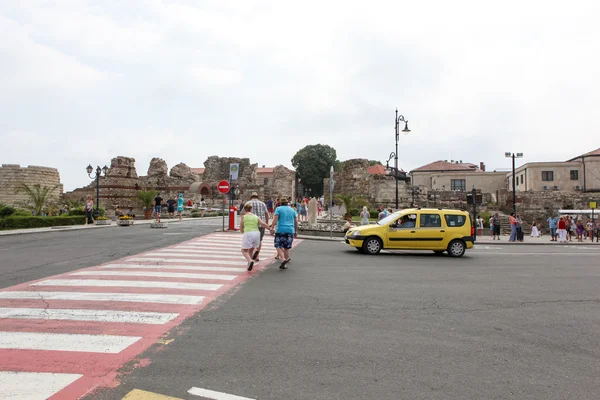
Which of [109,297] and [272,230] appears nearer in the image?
[109,297]

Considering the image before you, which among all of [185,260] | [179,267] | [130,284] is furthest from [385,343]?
[185,260]

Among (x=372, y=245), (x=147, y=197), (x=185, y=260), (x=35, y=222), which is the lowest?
(x=185, y=260)

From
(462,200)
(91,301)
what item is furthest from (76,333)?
(462,200)

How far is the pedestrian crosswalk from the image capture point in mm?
3916

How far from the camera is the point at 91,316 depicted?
5918 mm

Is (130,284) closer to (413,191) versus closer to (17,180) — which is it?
(413,191)

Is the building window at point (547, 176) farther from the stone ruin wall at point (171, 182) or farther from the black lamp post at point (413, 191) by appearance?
the stone ruin wall at point (171, 182)

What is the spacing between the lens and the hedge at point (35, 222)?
22734 mm

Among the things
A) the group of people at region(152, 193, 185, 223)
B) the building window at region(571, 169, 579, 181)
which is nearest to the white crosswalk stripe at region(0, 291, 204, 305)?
the group of people at region(152, 193, 185, 223)

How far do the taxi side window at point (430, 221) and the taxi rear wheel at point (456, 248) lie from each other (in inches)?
29.8

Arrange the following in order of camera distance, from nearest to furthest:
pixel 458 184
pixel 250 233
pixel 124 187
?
pixel 250 233 < pixel 124 187 < pixel 458 184

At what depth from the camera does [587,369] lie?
426cm

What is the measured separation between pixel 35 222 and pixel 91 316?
2144cm

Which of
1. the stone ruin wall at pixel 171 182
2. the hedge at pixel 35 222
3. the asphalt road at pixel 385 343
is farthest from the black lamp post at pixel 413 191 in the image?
the asphalt road at pixel 385 343
